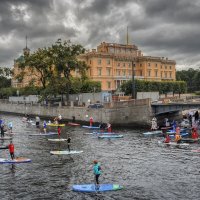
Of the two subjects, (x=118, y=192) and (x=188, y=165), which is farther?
(x=188, y=165)

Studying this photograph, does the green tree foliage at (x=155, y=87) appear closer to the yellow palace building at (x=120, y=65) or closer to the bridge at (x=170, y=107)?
the yellow palace building at (x=120, y=65)

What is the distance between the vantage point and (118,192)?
26.9m

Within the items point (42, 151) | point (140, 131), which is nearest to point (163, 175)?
point (42, 151)

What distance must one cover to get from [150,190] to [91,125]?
45.2 m

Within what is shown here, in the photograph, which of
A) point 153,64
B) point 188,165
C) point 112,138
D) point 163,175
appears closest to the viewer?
point 163,175

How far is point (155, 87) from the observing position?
122000 millimetres

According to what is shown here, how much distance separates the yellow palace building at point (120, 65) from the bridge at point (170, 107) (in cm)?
6242

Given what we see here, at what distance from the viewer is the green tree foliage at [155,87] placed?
111450 millimetres

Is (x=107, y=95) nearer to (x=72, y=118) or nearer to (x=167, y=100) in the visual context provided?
(x=72, y=118)

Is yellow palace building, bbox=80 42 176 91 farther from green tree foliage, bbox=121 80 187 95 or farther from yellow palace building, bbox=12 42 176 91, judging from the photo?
green tree foliage, bbox=121 80 187 95

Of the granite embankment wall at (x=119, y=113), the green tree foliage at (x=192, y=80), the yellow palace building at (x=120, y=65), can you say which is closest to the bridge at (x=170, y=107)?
the granite embankment wall at (x=119, y=113)

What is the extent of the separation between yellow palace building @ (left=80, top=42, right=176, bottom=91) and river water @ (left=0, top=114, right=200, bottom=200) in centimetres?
8759

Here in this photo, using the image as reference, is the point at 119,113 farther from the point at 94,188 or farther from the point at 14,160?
the point at 94,188

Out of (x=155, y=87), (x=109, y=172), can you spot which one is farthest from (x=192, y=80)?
(x=109, y=172)
